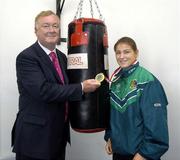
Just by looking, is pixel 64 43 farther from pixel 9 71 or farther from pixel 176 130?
pixel 176 130

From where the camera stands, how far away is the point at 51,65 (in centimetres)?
187

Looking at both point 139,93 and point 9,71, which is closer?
point 139,93

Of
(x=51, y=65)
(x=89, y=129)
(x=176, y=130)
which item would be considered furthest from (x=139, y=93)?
(x=176, y=130)

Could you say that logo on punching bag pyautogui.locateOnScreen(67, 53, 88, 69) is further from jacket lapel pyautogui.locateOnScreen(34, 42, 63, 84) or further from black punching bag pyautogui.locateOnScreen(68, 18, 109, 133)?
jacket lapel pyautogui.locateOnScreen(34, 42, 63, 84)

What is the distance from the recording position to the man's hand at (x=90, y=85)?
171 cm

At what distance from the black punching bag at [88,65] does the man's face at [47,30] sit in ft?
0.46

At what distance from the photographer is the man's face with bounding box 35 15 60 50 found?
6.22 feet

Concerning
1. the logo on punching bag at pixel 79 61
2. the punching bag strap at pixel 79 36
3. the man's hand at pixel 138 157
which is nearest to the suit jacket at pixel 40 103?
the logo on punching bag at pixel 79 61

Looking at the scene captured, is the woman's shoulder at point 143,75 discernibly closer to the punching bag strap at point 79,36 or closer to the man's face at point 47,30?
the punching bag strap at point 79,36

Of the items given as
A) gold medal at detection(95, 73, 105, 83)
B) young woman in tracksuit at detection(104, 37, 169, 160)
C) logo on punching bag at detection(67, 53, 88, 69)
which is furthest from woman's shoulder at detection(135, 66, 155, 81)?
logo on punching bag at detection(67, 53, 88, 69)

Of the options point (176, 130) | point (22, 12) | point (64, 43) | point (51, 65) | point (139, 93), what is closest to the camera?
point (139, 93)

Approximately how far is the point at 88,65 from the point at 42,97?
348 millimetres

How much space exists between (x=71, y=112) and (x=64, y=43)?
42.1 inches

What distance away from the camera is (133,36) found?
7.99ft
